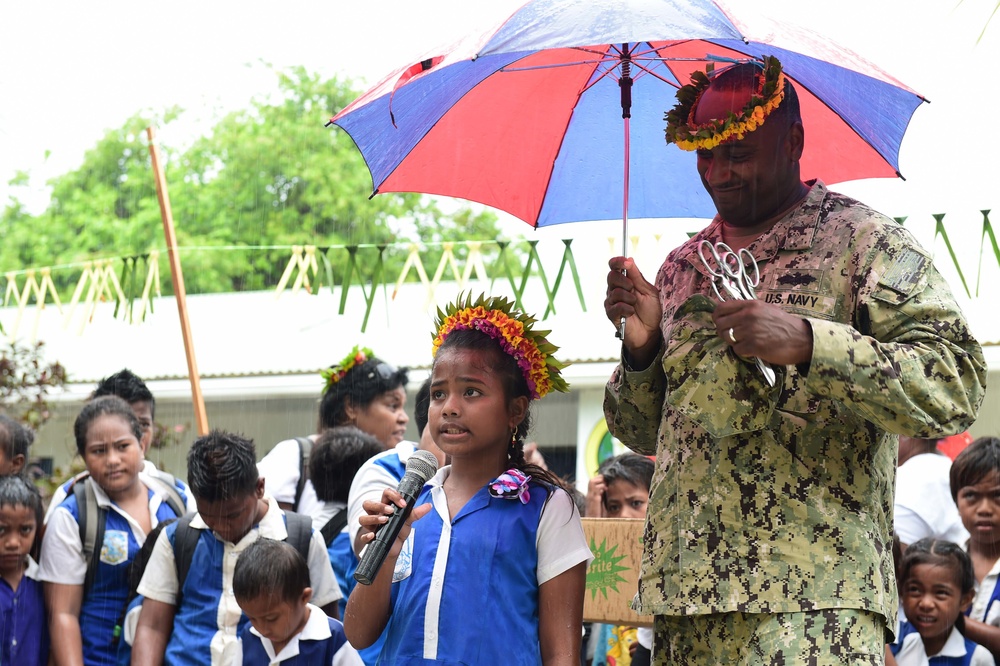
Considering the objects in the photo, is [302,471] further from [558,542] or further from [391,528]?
[391,528]

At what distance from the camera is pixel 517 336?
3.88 metres

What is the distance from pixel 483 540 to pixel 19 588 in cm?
262

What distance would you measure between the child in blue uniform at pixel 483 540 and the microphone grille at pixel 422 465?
61 mm

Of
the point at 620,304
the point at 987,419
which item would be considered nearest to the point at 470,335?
the point at 620,304

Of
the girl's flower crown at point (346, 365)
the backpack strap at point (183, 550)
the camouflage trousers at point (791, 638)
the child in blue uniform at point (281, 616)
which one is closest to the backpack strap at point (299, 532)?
the child in blue uniform at point (281, 616)

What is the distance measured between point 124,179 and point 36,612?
90.0ft

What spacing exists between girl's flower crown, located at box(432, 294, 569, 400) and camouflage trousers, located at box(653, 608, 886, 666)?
3.11 ft

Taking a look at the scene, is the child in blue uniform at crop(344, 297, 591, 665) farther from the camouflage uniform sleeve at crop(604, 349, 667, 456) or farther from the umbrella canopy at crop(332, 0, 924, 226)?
the umbrella canopy at crop(332, 0, 924, 226)

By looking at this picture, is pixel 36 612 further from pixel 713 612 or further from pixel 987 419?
pixel 987 419

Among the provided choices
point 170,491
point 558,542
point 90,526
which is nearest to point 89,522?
point 90,526

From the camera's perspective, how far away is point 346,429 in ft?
19.7

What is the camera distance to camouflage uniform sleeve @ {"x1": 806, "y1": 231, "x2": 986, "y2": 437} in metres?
2.90

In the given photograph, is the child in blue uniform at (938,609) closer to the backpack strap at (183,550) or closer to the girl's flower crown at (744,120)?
the girl's flower crown at (744,120)

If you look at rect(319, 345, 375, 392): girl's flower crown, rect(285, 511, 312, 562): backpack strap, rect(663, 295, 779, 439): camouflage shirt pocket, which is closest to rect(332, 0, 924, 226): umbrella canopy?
rect(663, 295, 779, 439): camouflage shirt pocket
